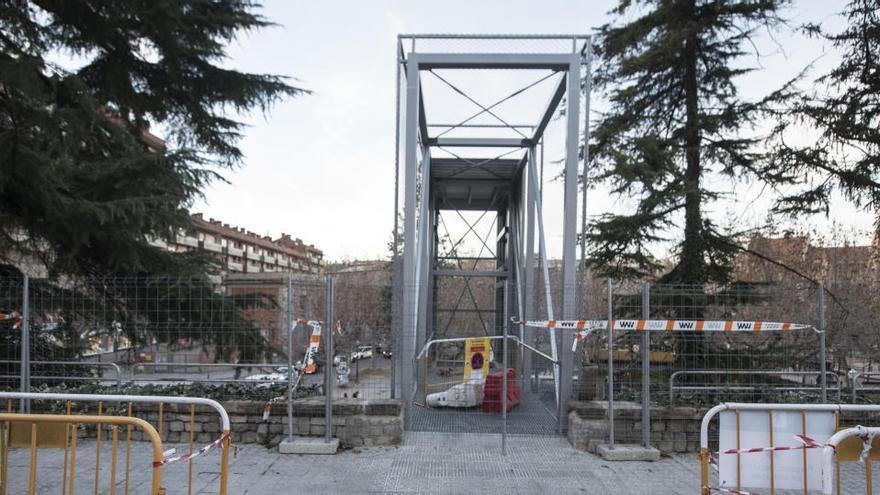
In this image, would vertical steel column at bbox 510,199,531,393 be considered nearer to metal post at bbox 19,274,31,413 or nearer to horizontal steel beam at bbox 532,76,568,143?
horizontal steel beam at bbox 532,76,568,143

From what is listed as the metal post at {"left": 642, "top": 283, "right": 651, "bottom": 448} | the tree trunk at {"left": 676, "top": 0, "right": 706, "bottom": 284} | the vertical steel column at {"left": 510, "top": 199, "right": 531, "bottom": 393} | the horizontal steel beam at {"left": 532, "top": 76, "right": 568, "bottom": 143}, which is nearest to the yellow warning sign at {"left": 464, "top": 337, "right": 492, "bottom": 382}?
the metal post at {"left": 642, "top": 283, "right": 651, "bottom": 448}

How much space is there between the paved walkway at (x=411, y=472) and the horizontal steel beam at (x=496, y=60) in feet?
18.2

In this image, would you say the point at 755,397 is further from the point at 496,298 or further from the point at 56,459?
the point at 56,459

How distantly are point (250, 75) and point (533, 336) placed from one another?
25.7 feet

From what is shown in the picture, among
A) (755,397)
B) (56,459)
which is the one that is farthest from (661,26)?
(56,459)

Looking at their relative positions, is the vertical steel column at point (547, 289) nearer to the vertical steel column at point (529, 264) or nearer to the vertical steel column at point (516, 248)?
the vertical steel column at point (529, 264)

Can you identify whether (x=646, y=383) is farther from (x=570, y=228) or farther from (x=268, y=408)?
(x=268, y=408)

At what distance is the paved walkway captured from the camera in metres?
5.73

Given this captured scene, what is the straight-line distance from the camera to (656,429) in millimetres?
7176

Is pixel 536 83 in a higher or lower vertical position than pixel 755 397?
higher

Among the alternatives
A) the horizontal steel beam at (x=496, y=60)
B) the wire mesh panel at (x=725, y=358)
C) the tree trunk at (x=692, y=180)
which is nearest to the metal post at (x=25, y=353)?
the horizontal steel beam at (x=496, y=60)

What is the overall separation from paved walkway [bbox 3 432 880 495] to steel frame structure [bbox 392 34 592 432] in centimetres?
120

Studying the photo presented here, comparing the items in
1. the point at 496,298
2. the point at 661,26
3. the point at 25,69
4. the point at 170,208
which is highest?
the point at 661,26

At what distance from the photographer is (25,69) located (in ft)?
24.4
